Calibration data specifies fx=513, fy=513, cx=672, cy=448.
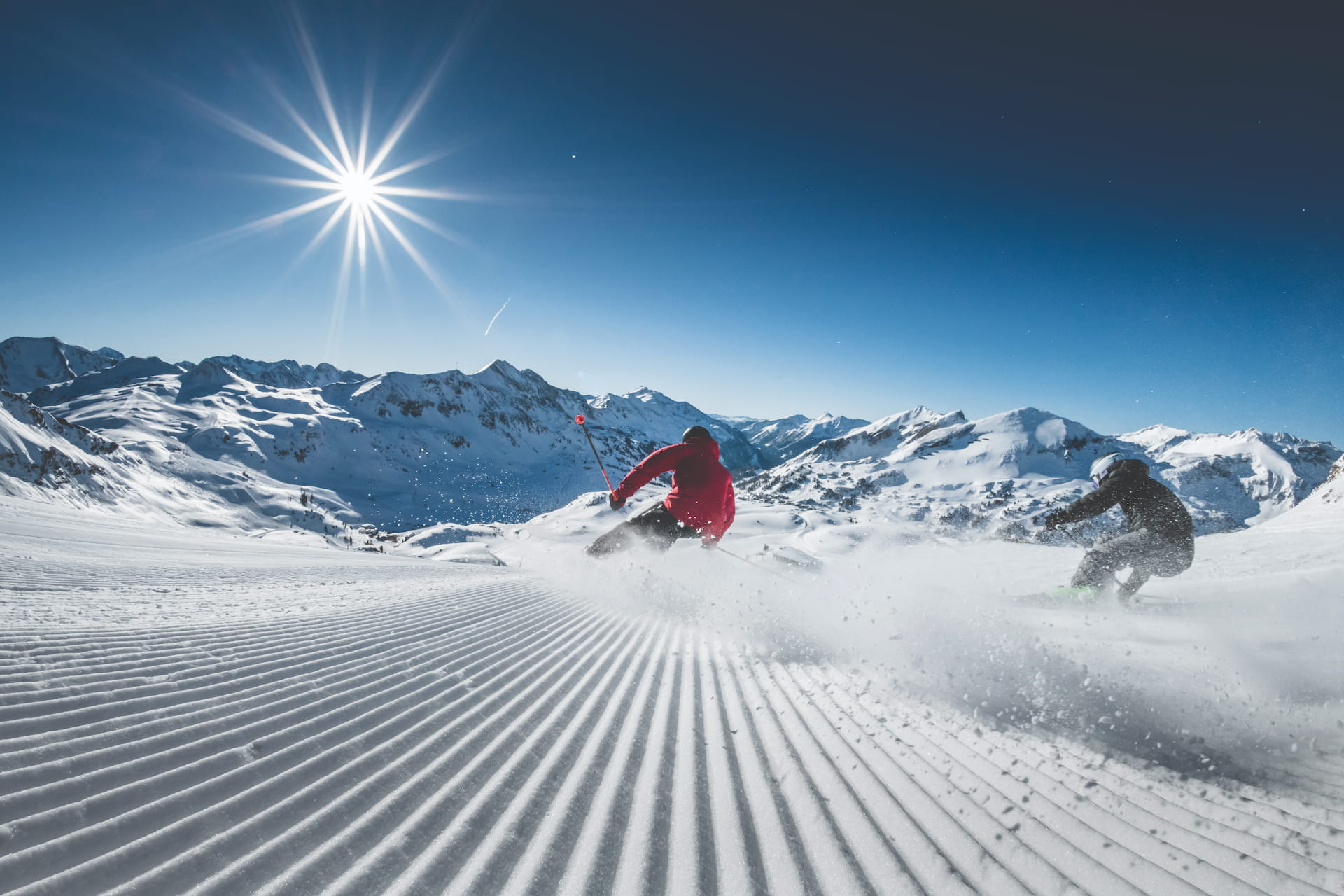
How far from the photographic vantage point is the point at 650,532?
9.18 metres

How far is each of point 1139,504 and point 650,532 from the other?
6699 mm

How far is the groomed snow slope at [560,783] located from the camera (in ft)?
6.06

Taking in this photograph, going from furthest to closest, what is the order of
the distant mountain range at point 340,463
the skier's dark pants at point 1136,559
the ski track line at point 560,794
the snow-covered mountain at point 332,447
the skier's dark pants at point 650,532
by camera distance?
the snow-covered mountain at point 332,447, the distant mountain range at point 340,463, the skier's dark pants at point 650,532, the skier's dark pants at point 1136,559, the ski track line at point 560,794

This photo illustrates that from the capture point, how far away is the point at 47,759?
216cm

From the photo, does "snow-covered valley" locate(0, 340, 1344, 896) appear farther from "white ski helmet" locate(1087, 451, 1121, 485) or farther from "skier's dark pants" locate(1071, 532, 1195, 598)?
"white ski helmet" locate(1087, 451, 1121, 485)

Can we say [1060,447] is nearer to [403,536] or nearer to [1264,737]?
[403,536]

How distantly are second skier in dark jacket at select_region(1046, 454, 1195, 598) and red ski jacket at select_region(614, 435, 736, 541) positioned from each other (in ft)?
15.4

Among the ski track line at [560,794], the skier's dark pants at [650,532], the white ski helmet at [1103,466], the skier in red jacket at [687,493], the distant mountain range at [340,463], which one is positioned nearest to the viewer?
the ski track line at [560,794]

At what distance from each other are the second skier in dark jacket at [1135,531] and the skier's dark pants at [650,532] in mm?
5338

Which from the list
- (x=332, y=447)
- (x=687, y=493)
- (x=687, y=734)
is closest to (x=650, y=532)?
(x=687, y=493)

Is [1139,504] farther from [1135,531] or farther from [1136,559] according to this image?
[1136,559]

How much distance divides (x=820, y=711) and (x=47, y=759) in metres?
4.03

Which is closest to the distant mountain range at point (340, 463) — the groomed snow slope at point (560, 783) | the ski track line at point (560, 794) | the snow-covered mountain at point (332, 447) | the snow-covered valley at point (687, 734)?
the snow-covered mountain at point (332, 447)

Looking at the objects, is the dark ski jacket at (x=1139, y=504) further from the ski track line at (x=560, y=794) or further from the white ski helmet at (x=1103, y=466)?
the ski track line at (x=560, y=794)
